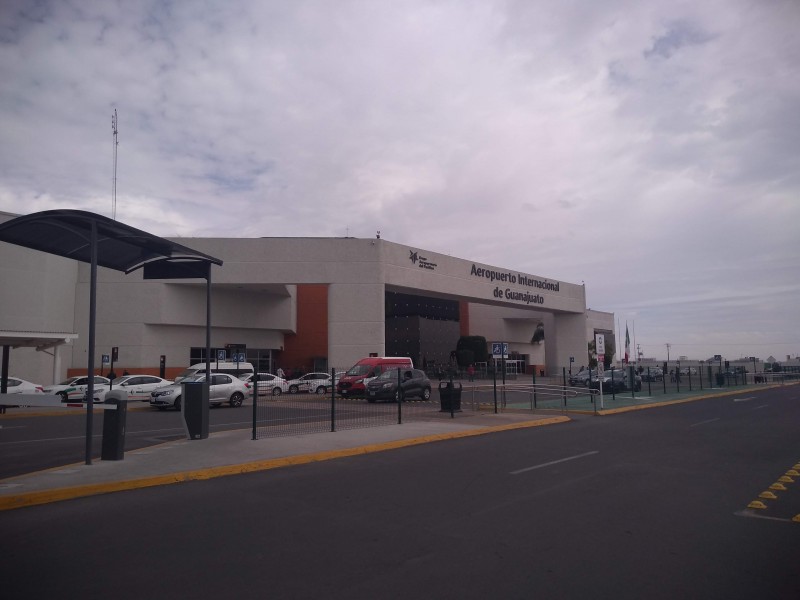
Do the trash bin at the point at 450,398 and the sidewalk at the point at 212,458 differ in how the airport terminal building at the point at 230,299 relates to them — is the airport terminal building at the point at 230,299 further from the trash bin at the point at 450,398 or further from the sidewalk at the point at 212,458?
the sidewalk at the point at 212,458

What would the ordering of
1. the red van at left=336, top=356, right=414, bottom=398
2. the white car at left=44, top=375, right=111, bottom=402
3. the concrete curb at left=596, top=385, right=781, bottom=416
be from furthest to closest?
1. the red van at left=336, top=356, right=414, bottom=398
2. the white car at left=44, top=375, right=111, bottom=402
3. the concrete curb at left=596, top=385, right=781, bottom=416

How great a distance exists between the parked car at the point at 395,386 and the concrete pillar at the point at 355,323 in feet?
36.6

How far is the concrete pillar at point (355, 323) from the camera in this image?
4200 cm

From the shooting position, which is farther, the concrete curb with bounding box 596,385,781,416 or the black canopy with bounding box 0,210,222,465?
the concrete curb with bounding box 596,385,781,416

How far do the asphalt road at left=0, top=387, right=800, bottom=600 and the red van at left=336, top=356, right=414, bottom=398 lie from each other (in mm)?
18963

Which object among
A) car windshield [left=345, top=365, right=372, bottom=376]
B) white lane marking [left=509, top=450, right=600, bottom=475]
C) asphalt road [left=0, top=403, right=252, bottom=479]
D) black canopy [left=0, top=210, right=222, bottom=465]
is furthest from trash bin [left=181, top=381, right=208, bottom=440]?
car windshield [left=345, top=365, right=372, bottom=376]

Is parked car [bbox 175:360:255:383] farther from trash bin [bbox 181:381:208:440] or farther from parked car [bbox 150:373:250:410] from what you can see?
trash bin [bbox 181:381:208:440]

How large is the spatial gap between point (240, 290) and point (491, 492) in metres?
38.9

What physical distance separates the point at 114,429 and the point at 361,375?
20707 mm

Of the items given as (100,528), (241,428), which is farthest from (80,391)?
(100,528)

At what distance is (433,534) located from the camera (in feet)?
23.5

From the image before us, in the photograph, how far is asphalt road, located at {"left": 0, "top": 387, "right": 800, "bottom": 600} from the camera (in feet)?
18.3

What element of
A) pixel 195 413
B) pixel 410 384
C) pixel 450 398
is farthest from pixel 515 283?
pixel 195 413

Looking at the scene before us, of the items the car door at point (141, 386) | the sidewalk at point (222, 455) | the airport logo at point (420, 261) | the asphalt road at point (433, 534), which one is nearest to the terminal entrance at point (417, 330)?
the airport logo at point (420, 261)
